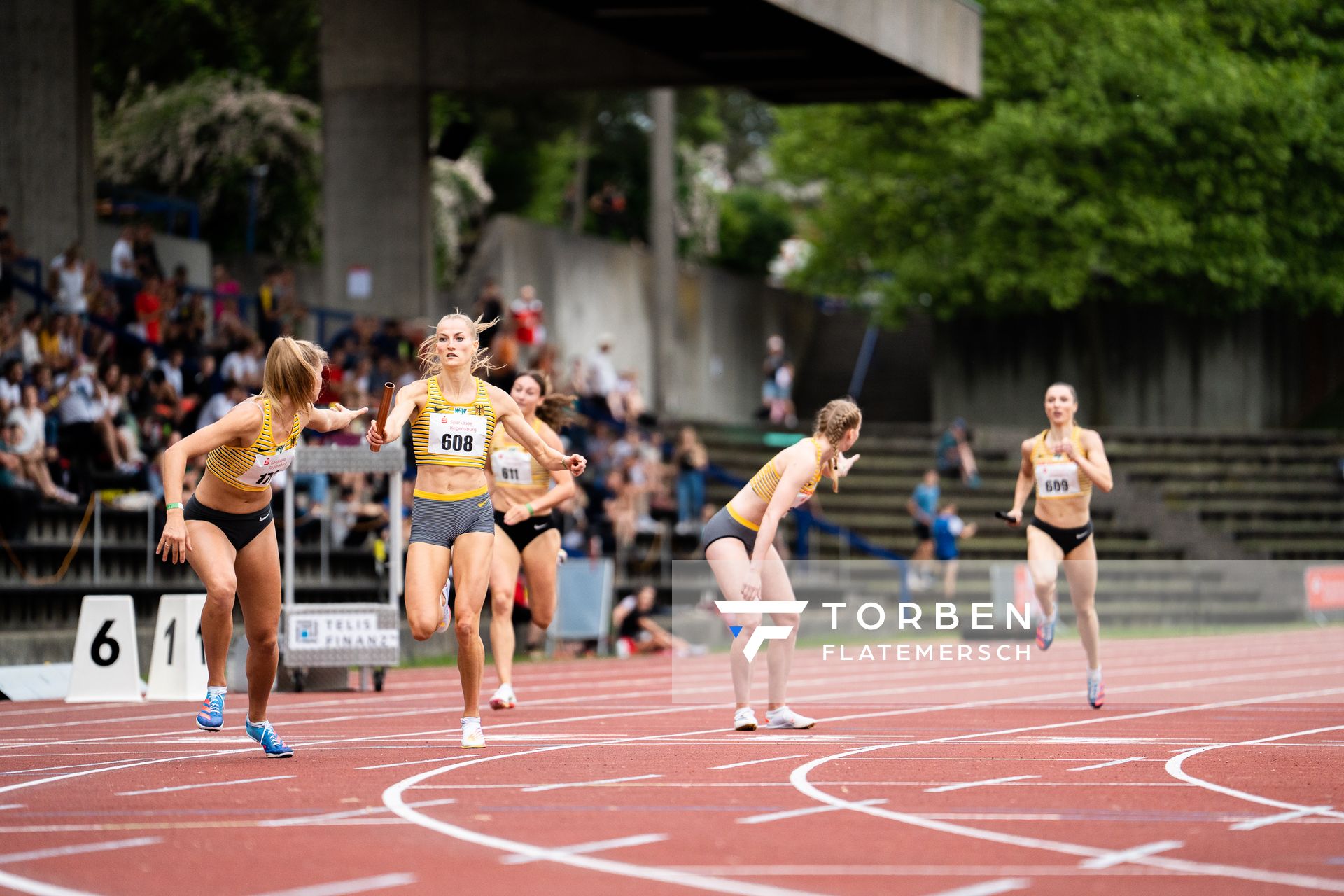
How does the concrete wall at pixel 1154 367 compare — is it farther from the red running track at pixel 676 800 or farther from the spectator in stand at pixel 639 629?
the red running track at pixel 676 800

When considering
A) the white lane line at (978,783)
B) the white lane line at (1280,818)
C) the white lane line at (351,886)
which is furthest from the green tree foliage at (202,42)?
the white lane line at (351,886)

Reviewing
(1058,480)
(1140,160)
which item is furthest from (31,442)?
(1140,160)

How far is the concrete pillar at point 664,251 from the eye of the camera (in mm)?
37031

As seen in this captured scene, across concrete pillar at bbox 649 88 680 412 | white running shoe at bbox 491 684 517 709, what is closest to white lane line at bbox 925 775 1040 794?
white running shoe at bbox 491 684 517 709

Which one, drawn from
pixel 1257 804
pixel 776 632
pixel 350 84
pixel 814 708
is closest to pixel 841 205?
pixel 350 84

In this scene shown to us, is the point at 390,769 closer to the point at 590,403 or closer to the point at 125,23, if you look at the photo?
the point at 590,403

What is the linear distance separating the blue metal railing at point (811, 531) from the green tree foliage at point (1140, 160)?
11.7 meters

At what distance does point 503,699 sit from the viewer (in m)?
14.4

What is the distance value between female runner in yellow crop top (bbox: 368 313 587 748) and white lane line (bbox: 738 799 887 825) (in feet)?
9.54

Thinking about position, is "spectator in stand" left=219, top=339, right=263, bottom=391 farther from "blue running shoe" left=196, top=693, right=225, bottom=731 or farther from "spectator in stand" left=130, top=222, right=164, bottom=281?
"blue running shoe" left=196, top=693, right=225, bottom=731

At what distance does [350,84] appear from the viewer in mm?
29922

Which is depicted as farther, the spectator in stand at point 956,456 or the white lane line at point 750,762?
the spectator in stand at point 956,456

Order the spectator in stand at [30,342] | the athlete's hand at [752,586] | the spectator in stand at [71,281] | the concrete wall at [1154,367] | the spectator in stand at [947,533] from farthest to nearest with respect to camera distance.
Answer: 1. the concrete wall at [1154,367]
2. the spectator in stand at [947,533]
3. the spectator in stand at [71,281]
4. the spectator in stand at [30,342]
5. the athlete's hand at [752,586]

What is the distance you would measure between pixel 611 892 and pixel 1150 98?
37342 millimetres
